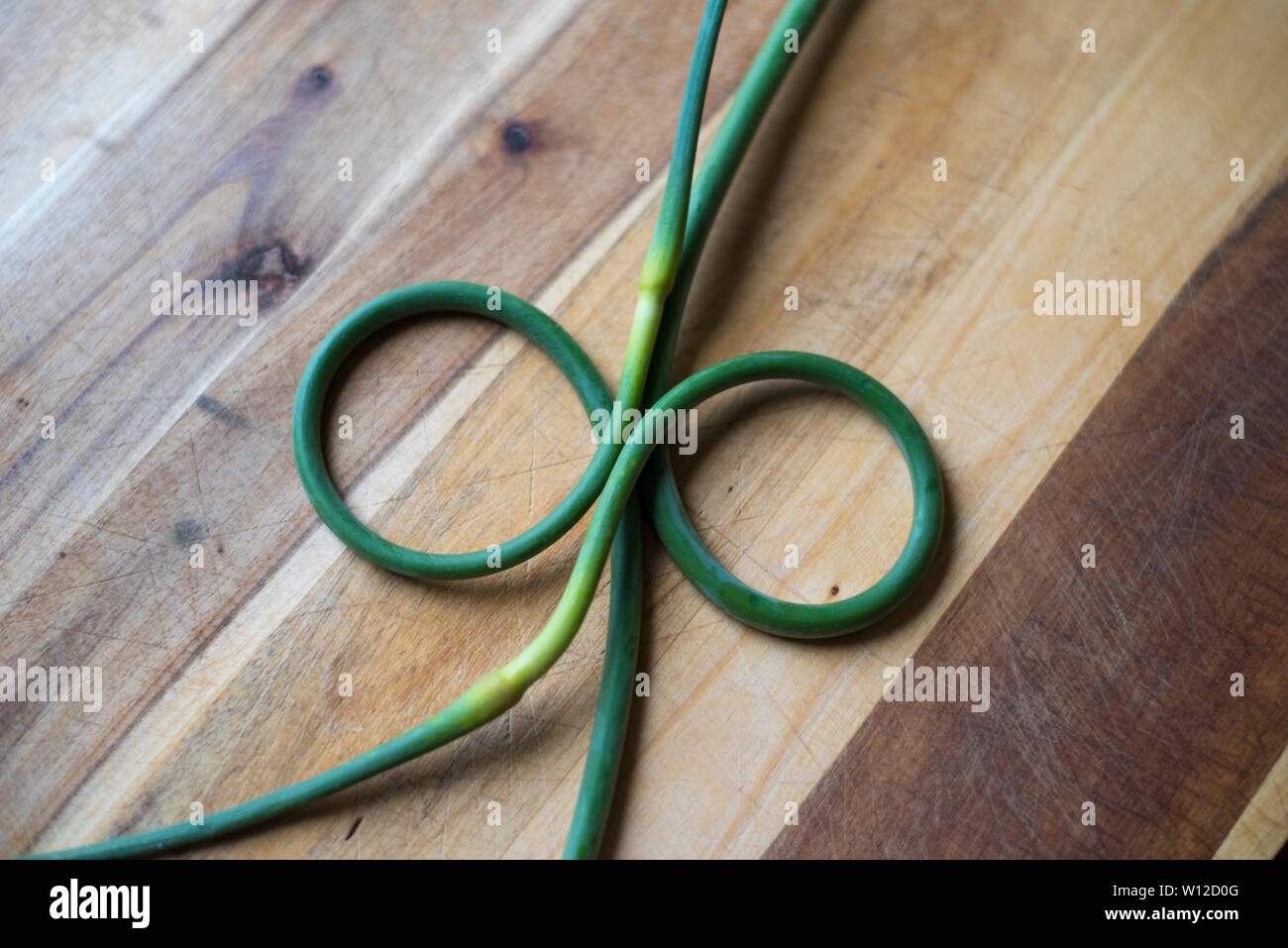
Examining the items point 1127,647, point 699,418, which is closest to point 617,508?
point 699,418

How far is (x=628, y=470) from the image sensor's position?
896mm

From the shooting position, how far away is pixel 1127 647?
953 millimetres

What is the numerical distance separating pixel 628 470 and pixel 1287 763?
68 centimetres

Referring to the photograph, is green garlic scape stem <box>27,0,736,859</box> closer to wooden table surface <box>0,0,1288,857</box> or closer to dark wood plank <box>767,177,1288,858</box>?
wooden table surface <box>0,0,1288,857</box>

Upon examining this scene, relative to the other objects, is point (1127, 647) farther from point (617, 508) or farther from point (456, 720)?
point (456, 720)

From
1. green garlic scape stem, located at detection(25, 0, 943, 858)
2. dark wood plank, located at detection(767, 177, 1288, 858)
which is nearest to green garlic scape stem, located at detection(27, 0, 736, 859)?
green garlic scape stem, located at detection(25, 0, 943, 858)

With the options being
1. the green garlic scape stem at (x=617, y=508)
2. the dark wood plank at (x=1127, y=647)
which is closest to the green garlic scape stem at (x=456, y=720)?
the green garlic scape stem at (x=617, y=508)

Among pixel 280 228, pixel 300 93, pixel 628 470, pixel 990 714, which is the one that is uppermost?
pixel 300 93

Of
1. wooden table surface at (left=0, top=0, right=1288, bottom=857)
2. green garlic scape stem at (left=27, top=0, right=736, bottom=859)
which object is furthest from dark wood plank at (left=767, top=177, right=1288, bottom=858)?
green garlic scape stem at (left=27, top=0, right=736, bottom=859)

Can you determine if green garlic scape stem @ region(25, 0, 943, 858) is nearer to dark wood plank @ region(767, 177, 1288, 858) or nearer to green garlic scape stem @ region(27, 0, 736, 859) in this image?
green garlic scape stem @ region(27, 0, 736, 859)

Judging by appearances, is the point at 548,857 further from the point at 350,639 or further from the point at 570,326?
the point at 570,326

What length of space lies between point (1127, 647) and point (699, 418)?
471 millimetres

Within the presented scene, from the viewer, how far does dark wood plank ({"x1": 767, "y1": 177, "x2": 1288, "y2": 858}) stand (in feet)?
3.00

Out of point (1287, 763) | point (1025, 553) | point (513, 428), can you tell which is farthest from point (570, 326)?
point (1287, 763)
